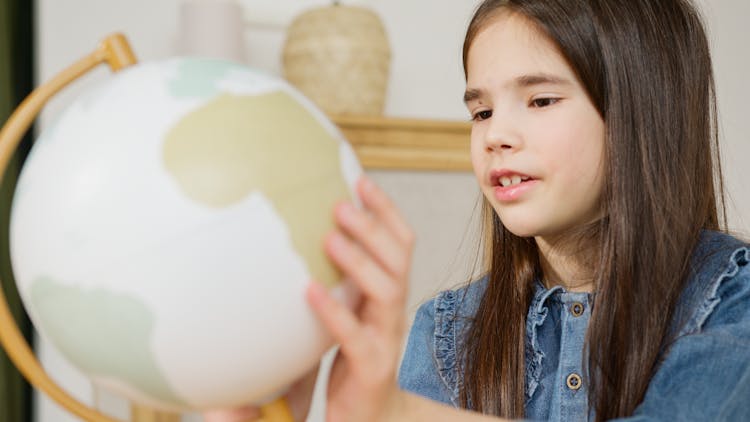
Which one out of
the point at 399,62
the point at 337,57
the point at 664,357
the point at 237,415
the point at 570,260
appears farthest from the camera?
the point at 399,62

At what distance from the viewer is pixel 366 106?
1.96 m

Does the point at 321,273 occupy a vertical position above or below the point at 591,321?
above

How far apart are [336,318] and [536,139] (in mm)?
470

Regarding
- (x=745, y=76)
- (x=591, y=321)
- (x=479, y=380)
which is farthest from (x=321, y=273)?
(x=745, y=76)

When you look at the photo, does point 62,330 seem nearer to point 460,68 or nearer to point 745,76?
point 460,68

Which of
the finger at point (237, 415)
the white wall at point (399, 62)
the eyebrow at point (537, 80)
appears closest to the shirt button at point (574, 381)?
the eyebrow at point (537, 80)

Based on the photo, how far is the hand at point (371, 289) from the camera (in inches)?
23.5

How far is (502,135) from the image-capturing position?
98 centimetres

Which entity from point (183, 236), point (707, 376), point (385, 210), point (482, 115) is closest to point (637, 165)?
point (482, 115)

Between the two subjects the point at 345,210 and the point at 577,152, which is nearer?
the point at 345,210

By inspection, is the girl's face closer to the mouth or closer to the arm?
the mouth

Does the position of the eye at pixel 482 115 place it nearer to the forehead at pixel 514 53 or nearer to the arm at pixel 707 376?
the forehead at pixel 514 53

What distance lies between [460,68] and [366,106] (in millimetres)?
439

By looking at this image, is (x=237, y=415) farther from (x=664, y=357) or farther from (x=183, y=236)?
(x=664, y=357)
